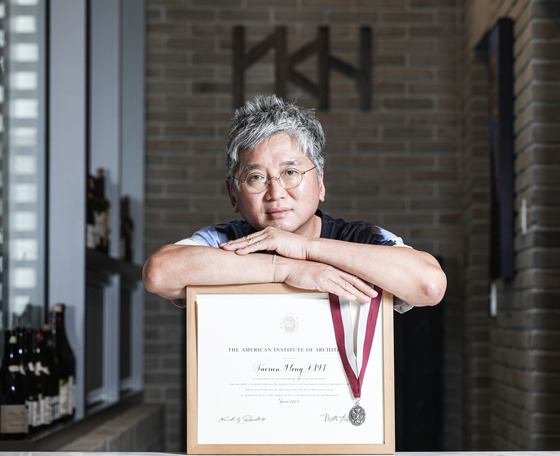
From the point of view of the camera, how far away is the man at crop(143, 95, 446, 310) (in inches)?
43.4

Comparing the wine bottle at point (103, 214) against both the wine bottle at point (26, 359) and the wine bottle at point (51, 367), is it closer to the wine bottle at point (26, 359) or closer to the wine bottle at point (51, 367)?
the wine bottle at point (51, 367)

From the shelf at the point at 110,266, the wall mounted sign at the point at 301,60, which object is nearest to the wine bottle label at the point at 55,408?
the shelf at the point at 110,266

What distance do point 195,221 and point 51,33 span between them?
145 cm

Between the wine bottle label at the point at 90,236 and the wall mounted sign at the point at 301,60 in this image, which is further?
the wall mounted sign at the point at 301,60

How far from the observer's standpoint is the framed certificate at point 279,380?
1054 mm

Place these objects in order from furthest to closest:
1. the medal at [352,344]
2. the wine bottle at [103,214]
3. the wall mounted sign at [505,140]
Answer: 1. the wine bottle at [103,214]
2. the wall mounted sign at [505,140]
3. the medal at [352,344]

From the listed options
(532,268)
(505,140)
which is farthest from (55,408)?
(505,140)

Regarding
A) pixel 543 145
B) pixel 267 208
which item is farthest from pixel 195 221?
pixel 267 208

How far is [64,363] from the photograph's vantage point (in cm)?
239

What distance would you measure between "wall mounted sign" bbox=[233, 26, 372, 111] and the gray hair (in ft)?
7.76

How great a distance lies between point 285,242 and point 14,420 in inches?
48.3

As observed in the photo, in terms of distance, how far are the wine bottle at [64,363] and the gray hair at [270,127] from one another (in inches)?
49.3
